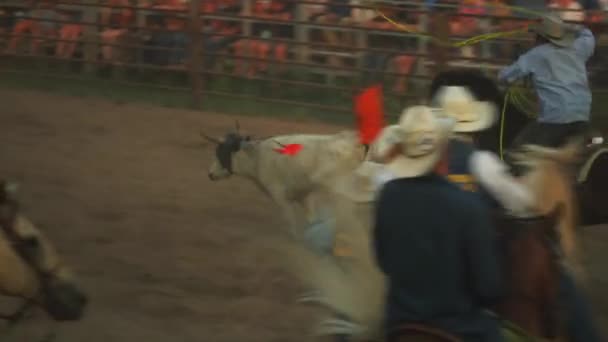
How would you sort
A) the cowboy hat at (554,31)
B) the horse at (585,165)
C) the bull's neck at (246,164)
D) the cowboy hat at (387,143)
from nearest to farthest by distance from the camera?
the cowboy hat at (387,143) < the cowboy hat at (554,31) < the horse at (585,165) < the bull's neck at (246,164)

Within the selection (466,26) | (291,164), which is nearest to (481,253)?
(291,164)

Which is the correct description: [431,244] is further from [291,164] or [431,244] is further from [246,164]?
[246,164]

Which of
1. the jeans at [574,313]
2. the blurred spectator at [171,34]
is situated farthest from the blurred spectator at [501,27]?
the jeans at [574,313]

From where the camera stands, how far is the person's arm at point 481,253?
341 cm

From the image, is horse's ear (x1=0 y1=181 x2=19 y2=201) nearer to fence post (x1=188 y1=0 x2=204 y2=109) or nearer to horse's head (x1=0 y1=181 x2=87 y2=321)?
horse's head (x1=0 y1=181 x2=87 y2=321)

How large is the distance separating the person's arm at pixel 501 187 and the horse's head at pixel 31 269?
1702 millimetres

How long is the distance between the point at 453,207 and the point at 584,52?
3453mm

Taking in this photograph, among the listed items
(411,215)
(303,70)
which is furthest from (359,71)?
(411,215)

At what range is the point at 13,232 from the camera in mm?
4418

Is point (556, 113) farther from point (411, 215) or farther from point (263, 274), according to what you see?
point (411, 215)

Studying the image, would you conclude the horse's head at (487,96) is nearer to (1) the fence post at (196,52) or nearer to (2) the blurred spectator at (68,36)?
(1) the fence post at (196,52)

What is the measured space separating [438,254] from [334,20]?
28.5ft

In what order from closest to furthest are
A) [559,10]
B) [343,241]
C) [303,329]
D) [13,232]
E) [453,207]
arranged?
[453,207] < [343,241] < [13,232] < [303,329] < [559,10]

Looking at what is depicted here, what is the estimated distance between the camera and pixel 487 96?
5.54 metres
